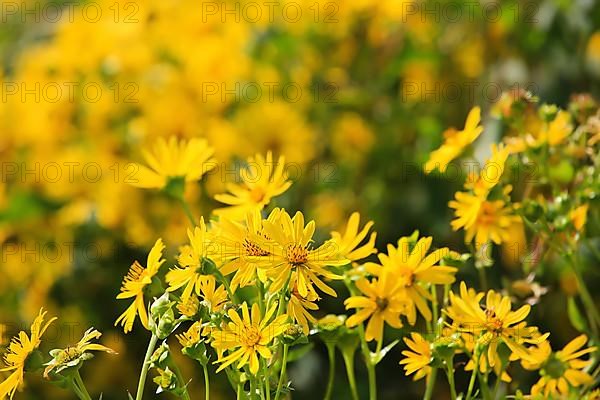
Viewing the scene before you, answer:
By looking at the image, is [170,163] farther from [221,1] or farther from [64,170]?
[221,1]

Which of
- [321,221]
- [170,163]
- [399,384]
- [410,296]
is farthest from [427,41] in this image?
[410,296]

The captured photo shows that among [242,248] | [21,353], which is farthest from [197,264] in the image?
[21,353]

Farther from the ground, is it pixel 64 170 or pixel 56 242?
pixel 64 170

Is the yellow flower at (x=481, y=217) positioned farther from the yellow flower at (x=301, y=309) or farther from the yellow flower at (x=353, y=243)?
the yellow flower at (x=301, y=309)

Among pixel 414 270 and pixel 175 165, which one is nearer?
pixel 414 270

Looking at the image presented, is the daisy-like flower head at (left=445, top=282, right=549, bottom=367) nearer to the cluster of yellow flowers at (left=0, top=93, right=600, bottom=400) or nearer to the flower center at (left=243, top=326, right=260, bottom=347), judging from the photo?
the cluster of yellow flowers at (left=0, top=93, right=600, bottom=400)

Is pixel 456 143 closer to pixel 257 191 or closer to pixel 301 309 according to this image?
pixel 257 191
